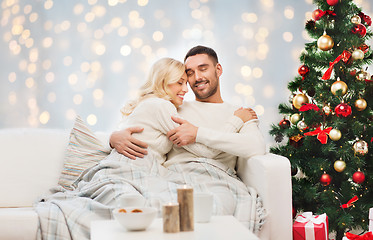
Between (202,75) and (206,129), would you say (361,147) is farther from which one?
(202,75)

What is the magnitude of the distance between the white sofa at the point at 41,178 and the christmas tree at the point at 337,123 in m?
0.46

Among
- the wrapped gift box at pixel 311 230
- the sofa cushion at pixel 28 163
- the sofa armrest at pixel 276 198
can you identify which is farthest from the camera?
the sofa cushion at pixel 28 163

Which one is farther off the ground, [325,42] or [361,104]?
[325,42]

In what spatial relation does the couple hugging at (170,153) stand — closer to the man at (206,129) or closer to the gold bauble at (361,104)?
the man at (206,129)

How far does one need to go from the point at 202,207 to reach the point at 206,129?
925 mm

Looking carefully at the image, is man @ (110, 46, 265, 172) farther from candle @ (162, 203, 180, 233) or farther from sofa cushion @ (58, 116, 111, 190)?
candle @ (162, 203, 180, 233)

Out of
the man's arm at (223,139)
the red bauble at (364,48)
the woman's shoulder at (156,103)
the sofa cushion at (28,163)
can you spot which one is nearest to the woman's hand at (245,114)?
the man's arm at (223,139)

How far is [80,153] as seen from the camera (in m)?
2.49

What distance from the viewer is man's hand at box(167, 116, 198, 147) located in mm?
2348

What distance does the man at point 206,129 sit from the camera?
2328mm

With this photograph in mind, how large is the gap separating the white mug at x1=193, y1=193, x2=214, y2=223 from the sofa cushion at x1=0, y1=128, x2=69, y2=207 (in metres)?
1.26

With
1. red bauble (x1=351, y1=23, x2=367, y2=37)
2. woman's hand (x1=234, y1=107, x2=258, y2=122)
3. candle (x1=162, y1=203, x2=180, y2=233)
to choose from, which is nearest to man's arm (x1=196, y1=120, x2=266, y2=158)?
woman's hand (x1=234, y1=107, x2=258, y2=122)

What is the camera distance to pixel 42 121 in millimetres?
3229

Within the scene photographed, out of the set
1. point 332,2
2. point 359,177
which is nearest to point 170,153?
point 359,177
